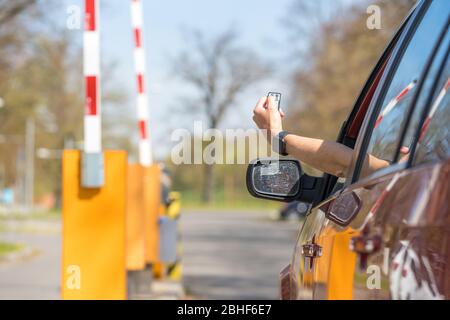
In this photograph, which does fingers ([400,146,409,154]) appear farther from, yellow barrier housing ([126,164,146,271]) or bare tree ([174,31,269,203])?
bare tree ([174,31,269,203])

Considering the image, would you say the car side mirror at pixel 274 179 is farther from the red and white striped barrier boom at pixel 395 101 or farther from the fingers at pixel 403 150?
the fingers at pixel 403 150

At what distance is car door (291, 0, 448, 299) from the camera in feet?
6.00

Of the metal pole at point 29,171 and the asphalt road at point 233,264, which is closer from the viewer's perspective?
the asphalt road at point 233,264

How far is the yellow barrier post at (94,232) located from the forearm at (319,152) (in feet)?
9.67

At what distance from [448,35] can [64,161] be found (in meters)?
3.95

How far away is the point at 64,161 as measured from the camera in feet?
18.6

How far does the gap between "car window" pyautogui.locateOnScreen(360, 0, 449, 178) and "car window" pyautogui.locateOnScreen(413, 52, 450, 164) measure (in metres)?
0.11

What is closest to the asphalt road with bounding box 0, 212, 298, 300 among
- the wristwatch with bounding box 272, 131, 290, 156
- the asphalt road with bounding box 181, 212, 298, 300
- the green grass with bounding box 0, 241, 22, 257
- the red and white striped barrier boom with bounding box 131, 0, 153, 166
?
the asphalt road with bounding box 181, 212, 298, 300

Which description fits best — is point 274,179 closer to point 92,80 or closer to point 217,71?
point 92,80

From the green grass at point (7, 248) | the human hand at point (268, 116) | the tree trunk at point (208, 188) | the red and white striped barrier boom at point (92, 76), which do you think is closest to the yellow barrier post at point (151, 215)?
the red and white striped barrier boom at point (92, 76)

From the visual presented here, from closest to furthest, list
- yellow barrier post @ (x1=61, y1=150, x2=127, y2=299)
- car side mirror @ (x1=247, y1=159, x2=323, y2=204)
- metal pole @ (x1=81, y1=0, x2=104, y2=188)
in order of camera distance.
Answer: car side mirror @ (x1=247, y1=159, x2=323, y2=204)
yellow barrier post @ (x1=61, y1=150, x2=127, y2=299)
metal pole @ (x1=81, y1=0, x2=104, y2=188)

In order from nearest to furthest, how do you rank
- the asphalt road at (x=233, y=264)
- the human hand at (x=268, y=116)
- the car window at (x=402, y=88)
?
the car window at (x=402, y=88), the human hand at (x=268, y=116), the asphalt road at (x=233, y=264)

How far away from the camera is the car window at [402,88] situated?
220cm

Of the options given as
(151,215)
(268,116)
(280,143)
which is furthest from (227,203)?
(280,143)
